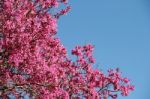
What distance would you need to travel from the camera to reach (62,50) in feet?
71.9

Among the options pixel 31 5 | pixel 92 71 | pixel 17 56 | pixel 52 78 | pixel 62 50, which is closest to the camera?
pixel 17 56

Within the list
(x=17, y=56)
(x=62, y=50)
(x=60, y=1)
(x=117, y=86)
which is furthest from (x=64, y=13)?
(x=17, y=56)

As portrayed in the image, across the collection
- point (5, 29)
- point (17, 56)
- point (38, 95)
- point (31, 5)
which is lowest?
point (38, 95)

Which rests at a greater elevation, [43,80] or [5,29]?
[5,29]

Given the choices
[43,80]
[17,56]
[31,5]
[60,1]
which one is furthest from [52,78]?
[60,1]

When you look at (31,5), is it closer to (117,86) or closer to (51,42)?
(51,42)

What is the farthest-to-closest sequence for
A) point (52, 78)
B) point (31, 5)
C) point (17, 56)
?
point (31, 5)
point (52, 78)
point (17, 56)

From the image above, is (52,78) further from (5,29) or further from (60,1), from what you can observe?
(60,1)

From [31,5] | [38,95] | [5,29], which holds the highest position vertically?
[31,5]

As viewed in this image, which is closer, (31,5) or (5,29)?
(5,29)

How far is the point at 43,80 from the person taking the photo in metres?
18.5

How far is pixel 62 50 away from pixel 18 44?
462 cm

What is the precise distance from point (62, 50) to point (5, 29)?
4.91 m

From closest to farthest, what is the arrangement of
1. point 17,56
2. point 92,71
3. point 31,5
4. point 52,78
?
point 17,56 < point 52,78 < point 31,5 < point 92,71
